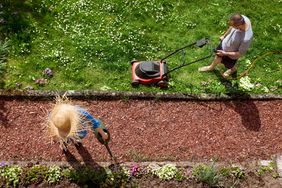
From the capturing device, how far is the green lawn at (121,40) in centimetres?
935

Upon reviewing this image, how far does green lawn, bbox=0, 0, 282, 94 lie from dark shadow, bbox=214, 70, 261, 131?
15 cm

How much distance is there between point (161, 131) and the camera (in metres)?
8.64

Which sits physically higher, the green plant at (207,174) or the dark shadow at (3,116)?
the dark shadow at (3,116)

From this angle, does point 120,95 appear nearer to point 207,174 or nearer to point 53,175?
point 53,175

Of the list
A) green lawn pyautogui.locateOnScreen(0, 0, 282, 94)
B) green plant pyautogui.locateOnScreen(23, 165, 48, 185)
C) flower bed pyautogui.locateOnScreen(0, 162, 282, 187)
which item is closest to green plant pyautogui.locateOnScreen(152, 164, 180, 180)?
flower bed pyautogui.locateOnScreen(0, 162, 282, 187)

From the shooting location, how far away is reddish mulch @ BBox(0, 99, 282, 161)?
821 cm

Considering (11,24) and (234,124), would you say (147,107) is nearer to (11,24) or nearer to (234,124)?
(234,124)

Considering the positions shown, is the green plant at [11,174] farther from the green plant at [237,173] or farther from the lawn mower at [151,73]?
the green plant at [237,173]

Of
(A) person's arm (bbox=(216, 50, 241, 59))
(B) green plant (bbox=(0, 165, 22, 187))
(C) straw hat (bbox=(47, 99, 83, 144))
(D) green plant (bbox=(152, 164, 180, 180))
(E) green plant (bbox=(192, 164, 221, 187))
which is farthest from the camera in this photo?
(A) person's arm (bbox=(216, 50, 241, 59))

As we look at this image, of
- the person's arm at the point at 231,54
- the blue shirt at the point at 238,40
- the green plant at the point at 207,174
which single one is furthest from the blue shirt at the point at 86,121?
the blue shirt at the point at 238,40

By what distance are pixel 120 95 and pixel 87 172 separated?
2.00m

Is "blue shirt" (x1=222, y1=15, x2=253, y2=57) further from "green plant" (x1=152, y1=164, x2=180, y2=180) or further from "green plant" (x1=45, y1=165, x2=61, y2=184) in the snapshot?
"green plant" (x1=45, y1=165, x2=61, y2=184)

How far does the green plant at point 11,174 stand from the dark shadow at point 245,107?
4.82 meters

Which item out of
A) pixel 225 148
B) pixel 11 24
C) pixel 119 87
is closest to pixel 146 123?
pixel 119 87
